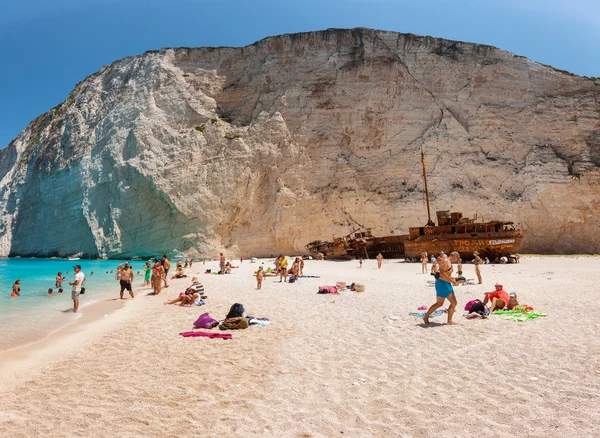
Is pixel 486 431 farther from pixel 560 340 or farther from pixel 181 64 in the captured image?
pixel 181 64

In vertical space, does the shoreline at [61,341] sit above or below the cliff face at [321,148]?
below

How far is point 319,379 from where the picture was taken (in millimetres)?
4672

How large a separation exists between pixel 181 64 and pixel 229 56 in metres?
5.74

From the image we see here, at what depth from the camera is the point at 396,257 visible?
2941cm

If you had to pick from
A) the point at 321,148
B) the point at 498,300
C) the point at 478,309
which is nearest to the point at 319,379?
→ the point at 478,309

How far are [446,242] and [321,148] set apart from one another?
19.4 m

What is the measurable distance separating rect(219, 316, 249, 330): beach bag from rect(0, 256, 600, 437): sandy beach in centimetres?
18

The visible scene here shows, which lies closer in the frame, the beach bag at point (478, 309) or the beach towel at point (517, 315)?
the beach towel at point (517, 315)

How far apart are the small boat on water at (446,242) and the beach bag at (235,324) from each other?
20.1 metres

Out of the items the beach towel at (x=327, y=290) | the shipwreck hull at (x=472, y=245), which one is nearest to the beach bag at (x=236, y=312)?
the beach towel at (x=327, y=290)

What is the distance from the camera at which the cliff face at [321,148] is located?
37094mm

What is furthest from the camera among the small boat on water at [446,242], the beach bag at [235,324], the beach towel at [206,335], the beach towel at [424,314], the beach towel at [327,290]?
the small boat on water at [446,242]

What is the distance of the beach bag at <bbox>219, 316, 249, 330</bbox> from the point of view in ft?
24.6

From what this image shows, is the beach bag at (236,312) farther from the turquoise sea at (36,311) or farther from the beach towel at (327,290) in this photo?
the beach towel at (327,290)
